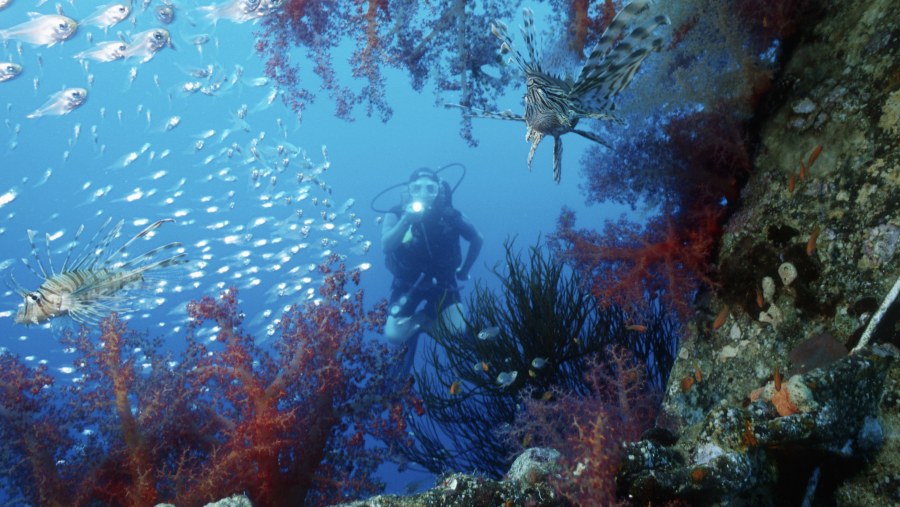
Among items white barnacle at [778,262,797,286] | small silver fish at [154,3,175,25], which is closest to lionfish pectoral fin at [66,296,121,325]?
white barnacle at [778,262,797,286]

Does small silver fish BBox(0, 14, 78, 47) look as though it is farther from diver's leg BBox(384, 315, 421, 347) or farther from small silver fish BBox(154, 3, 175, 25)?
diver's leg BBox(384, 315, 421, 347)

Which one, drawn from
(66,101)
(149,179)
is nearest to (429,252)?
(66,101)

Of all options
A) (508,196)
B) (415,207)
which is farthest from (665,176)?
(508,196)

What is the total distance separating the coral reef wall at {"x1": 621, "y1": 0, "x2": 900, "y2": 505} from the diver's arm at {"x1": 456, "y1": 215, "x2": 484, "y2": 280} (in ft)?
25.2

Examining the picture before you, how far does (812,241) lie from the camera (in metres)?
2.85

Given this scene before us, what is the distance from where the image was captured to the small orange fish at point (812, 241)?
9.34ft

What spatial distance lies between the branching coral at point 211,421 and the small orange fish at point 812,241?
3.92 meters

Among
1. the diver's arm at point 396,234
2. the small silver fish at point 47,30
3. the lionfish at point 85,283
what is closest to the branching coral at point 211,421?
the lionfish at point 85,283

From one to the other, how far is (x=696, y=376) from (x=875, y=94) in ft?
6.78

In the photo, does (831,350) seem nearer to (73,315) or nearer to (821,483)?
(821,483)

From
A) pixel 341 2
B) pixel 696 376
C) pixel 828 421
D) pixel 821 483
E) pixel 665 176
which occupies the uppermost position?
pixel 341 2

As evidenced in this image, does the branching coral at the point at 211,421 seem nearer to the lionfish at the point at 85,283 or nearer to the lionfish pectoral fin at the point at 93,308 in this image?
the lionfish pectoral fin at the point at 93,308

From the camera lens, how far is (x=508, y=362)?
17.8 feet

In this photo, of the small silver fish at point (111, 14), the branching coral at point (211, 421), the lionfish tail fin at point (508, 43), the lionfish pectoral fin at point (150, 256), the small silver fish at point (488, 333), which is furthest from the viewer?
the small silver fish at point (111, 14)
